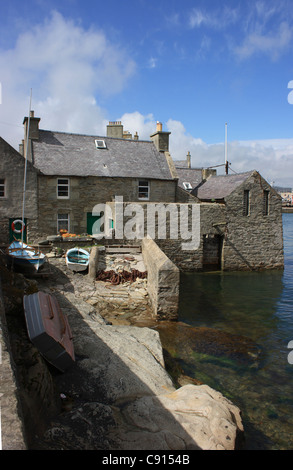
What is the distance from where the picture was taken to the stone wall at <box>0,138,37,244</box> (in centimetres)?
2139

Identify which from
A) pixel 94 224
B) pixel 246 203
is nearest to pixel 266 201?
pixel 246 203

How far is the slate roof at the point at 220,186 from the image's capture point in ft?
77.9

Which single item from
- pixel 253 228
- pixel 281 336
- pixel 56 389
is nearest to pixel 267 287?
pixel 253 228

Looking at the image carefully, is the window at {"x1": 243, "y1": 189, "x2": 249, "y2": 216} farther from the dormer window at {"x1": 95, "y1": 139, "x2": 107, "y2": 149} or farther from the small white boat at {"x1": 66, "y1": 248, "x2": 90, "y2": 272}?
the small white boat at {"x1": 66, "y1": 248, "x2": 90, "y2": 272}

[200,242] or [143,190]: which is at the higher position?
[143,190]

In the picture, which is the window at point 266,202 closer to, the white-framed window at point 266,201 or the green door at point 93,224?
the white-framed window at point 266,201

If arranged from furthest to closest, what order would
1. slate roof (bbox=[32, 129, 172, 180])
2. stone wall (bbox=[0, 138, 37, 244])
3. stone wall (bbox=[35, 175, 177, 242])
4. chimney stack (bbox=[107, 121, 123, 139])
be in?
1. chimney stack (bbox=[107, 121, 123, 139])
2. slate roof (bbox=[32, 129, 172, 180])
3. stone wall (bbox=[35, 175, 177, 242])
4. stone wall (bbox=[0, 138, 37, 244])

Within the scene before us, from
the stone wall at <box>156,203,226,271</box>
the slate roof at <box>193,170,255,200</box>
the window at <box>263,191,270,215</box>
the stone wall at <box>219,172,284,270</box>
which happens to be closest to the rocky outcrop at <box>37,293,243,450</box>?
the stone wall at <box>156,203,226,271</box>

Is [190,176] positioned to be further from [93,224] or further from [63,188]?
[63,188]

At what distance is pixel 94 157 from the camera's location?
25.1 meters

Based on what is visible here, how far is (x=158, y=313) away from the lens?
11.9 m

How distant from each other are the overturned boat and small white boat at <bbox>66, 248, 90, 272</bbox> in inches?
352

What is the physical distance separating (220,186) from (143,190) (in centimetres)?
577

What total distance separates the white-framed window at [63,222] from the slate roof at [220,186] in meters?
10.3
